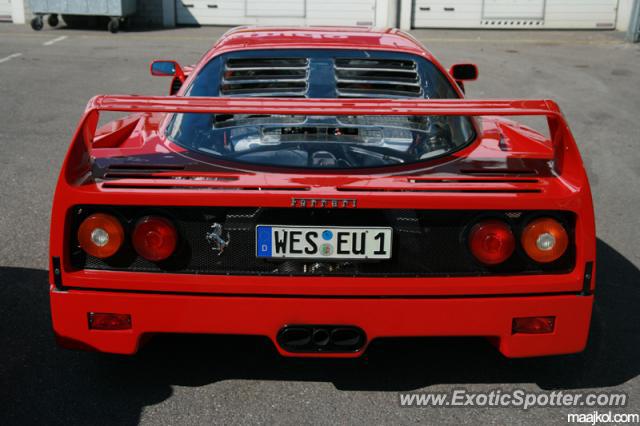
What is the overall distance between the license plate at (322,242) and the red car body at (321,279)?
0.07 meters

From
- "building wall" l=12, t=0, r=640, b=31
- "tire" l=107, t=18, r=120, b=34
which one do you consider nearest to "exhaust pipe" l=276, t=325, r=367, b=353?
"tire" l=107, t=18, r=120, b=34

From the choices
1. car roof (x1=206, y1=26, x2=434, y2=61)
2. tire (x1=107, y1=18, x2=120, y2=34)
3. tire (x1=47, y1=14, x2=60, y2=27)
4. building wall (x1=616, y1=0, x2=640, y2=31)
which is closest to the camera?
car roof (x1=206, y1=26, x2=434, y2=61)

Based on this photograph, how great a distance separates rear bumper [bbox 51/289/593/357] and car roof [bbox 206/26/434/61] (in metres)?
1.52

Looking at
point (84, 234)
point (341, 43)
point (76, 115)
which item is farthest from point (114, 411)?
point (76, 115)

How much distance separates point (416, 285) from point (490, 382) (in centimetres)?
65

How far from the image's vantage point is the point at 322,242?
109 inches

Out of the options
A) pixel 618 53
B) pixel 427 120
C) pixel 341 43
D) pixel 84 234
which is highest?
pixel 341 43

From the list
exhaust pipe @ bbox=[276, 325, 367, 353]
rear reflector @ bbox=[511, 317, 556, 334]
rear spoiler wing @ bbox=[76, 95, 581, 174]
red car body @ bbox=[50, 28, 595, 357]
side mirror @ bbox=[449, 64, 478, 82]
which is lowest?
exhaust pipe @ bbox=[276, 325, 367, 353]

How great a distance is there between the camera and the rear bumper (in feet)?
9.20

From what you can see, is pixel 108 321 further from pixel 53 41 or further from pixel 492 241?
pixel 53 41

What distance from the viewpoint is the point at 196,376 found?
319cm

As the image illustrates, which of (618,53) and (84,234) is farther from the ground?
(84,234)

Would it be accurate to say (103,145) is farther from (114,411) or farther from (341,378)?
(341,378)

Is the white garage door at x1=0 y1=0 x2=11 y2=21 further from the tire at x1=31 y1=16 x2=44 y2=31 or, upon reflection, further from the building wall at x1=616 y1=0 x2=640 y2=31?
the building wall at x1=616 y1=0 x2=640 y2=31
